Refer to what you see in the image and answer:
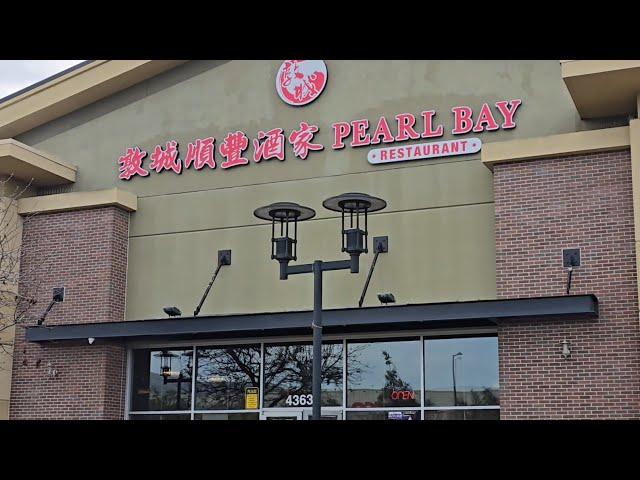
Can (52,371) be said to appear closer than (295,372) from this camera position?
No

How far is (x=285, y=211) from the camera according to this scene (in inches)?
488

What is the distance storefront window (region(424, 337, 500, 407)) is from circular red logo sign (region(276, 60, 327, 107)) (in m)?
5.43

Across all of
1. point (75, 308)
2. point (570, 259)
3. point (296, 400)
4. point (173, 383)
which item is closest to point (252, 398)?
point (296, 400)

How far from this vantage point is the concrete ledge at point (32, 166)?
1777 cm

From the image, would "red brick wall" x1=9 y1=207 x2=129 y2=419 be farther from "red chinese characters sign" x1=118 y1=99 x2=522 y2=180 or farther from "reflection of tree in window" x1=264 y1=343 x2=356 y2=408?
"reflection of tree in window" x1=264 y1=343 x2=356 y2=408

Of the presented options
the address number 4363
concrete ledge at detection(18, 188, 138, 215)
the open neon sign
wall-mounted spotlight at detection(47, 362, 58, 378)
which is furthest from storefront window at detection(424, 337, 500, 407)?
wall-mounted spotlight at detection(47, 362, 58, 378)

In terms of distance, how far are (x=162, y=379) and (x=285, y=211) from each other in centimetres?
665

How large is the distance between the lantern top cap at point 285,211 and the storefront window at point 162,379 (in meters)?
5.68

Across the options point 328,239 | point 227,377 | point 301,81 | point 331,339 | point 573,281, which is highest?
point 301,81

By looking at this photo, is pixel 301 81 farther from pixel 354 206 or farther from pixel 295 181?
pixel 354 206

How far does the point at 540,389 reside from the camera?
45.2ft
